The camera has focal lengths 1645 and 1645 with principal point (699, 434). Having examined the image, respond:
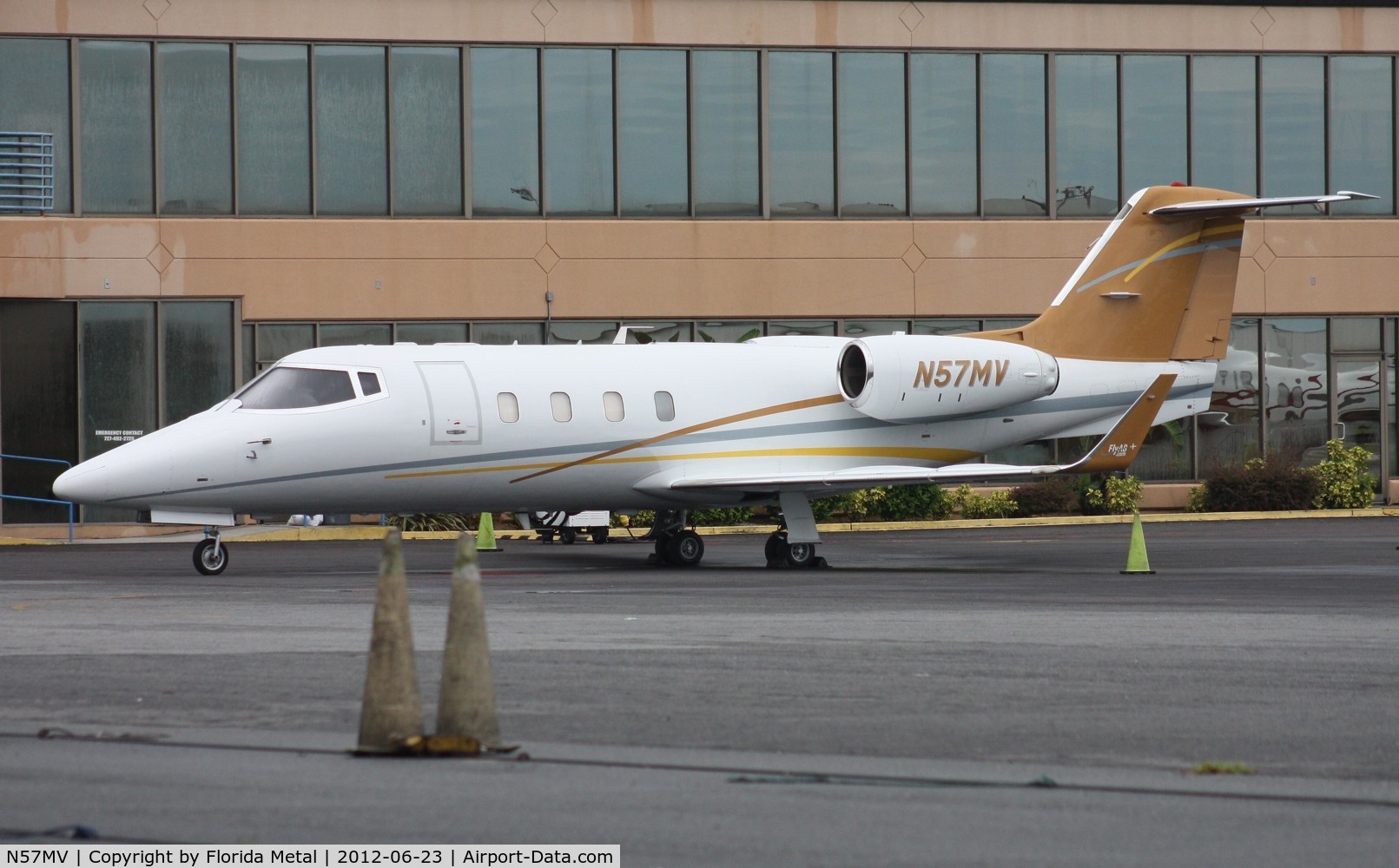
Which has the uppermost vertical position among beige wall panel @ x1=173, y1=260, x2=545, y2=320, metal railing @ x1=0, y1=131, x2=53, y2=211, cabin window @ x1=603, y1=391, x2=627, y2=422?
metal railing @ x1=0, y1=131, x2=53, y2=211

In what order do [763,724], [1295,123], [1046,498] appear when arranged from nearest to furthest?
[763,724] < [1046,498] < [1295,123]

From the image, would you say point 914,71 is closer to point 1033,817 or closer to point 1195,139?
point 1195,139

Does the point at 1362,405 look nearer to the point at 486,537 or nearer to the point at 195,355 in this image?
the point at 486,537

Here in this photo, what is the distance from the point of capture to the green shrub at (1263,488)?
33.1 m

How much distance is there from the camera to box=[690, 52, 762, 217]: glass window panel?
33375mm

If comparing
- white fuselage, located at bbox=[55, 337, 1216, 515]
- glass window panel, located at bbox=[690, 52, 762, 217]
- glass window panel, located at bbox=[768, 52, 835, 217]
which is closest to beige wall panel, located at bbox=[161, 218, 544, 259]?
glass window panel, located at bbox=[690, 52, 762, 217]

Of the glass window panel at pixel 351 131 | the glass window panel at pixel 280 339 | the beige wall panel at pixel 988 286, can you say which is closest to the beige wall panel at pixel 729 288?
the beige wall panel at pixel 988 286

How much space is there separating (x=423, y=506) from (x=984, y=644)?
9726 mm

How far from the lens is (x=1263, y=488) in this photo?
1302 inches

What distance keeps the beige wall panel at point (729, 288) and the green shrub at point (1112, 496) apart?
206 inches

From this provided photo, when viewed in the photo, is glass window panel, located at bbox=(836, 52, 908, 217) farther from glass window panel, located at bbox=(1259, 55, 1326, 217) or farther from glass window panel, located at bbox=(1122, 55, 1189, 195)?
glass window panel, located at bbox=(1259, 55, 1326, 217)

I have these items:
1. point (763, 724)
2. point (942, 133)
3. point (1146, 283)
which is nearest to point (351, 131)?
point (942, 133)

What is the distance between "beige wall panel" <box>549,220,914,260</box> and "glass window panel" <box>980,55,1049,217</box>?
2.32 metres

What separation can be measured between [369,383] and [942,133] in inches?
723
